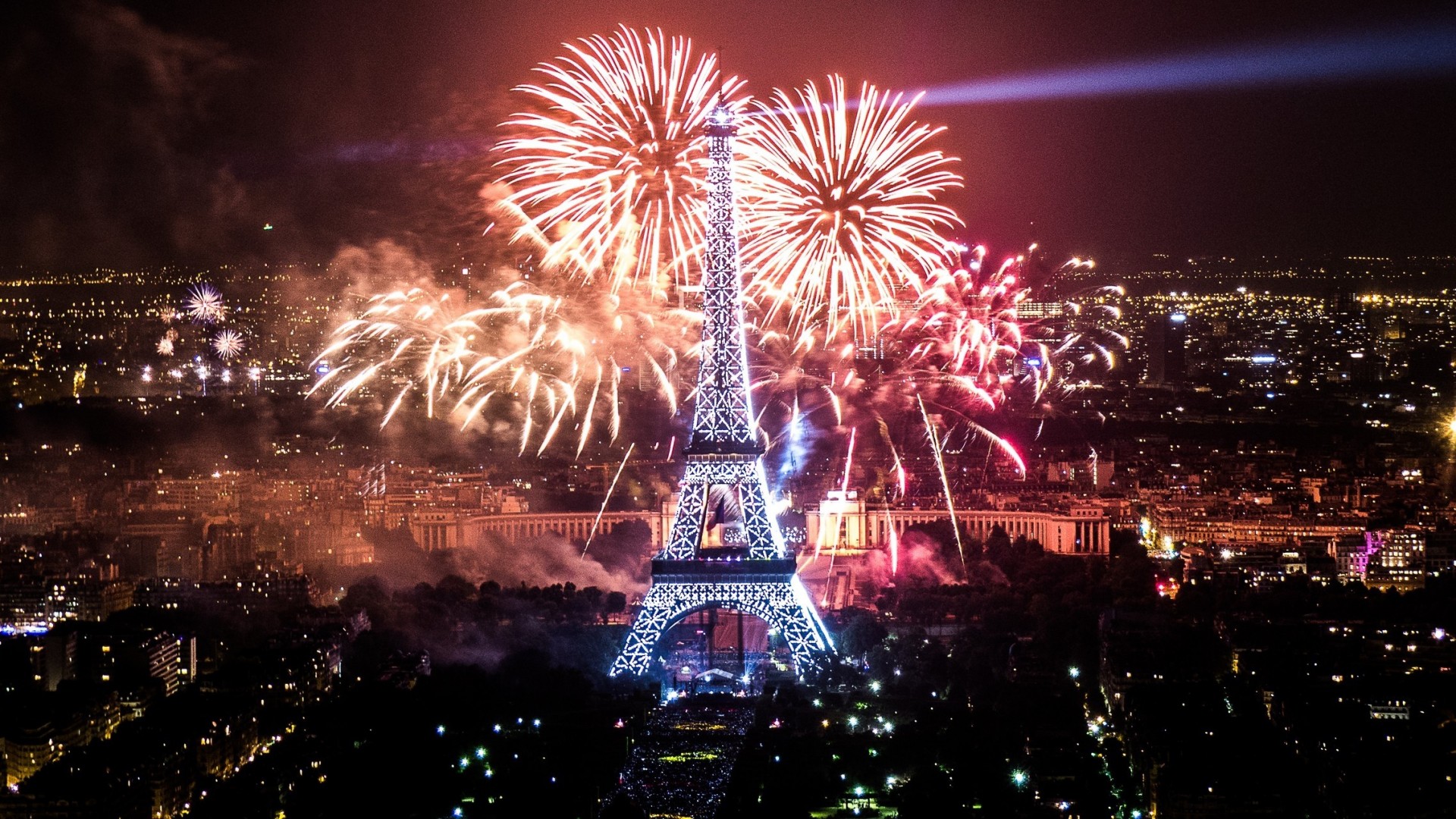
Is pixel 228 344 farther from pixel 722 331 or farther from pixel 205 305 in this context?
pixel 722 331

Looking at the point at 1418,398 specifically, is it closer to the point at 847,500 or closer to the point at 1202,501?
the point at 1202,501

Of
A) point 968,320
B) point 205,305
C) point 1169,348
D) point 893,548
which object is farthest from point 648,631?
point 1169,348

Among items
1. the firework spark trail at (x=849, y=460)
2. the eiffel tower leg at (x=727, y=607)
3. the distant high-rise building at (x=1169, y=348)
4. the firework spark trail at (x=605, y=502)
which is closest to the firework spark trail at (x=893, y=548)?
the firework spark trail at (x=849, y=460)

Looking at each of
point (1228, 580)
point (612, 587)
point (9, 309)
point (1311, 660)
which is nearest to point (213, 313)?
point (9, 309)

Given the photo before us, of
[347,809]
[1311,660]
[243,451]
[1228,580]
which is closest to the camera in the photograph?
[347,809]

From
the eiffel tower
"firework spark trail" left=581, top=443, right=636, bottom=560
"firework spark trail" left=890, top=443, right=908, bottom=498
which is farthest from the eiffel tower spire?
"firework spark trail" left=890, top=443, right=908, bottom=498

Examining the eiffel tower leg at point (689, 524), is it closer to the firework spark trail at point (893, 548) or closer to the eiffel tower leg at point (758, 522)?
the eiffel tower leg at point (758, 522)

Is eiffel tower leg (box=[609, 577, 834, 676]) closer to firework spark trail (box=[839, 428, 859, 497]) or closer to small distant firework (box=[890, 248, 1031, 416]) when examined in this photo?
small distant firework (box=[890, 248, 1031, 416])
